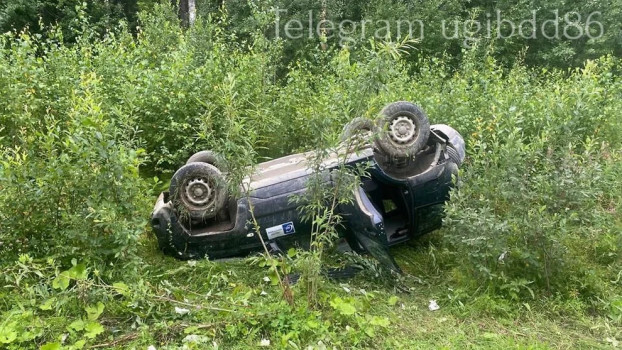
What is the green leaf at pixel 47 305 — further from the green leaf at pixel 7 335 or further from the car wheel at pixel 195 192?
the car wheel at pixel 195 192

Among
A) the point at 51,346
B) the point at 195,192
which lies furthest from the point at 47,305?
the point at 195,192

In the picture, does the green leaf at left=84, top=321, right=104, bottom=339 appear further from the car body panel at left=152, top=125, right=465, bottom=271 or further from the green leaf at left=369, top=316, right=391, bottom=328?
the green leaf at left=369, top=316, right=391, bottom=328

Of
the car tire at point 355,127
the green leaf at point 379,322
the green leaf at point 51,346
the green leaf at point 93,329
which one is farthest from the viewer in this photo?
the car tire at point 355,127

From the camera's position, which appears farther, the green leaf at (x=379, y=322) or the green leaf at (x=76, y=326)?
the green leaf at (x=379, y=322)

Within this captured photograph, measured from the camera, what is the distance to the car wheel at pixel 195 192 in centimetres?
405

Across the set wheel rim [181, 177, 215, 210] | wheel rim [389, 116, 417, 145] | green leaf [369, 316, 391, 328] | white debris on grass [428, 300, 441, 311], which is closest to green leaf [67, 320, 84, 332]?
wheel rim [181, 177, 215, 210]

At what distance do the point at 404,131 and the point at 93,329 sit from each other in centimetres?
296

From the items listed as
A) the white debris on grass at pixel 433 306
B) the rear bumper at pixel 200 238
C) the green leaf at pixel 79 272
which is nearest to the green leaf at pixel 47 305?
the green leaf at pixel 79 272

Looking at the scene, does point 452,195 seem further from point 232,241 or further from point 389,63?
point 232,241

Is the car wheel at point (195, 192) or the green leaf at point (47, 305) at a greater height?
the car wheel at point (195, 192)

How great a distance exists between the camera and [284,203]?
405cm

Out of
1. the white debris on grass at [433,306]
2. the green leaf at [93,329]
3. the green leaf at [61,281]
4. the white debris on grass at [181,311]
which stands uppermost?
the green leaf at [61,281]

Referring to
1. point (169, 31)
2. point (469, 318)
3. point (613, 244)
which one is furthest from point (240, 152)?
point (169, 31)

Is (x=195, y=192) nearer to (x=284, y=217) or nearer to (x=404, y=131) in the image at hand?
(x=284, y=217)
